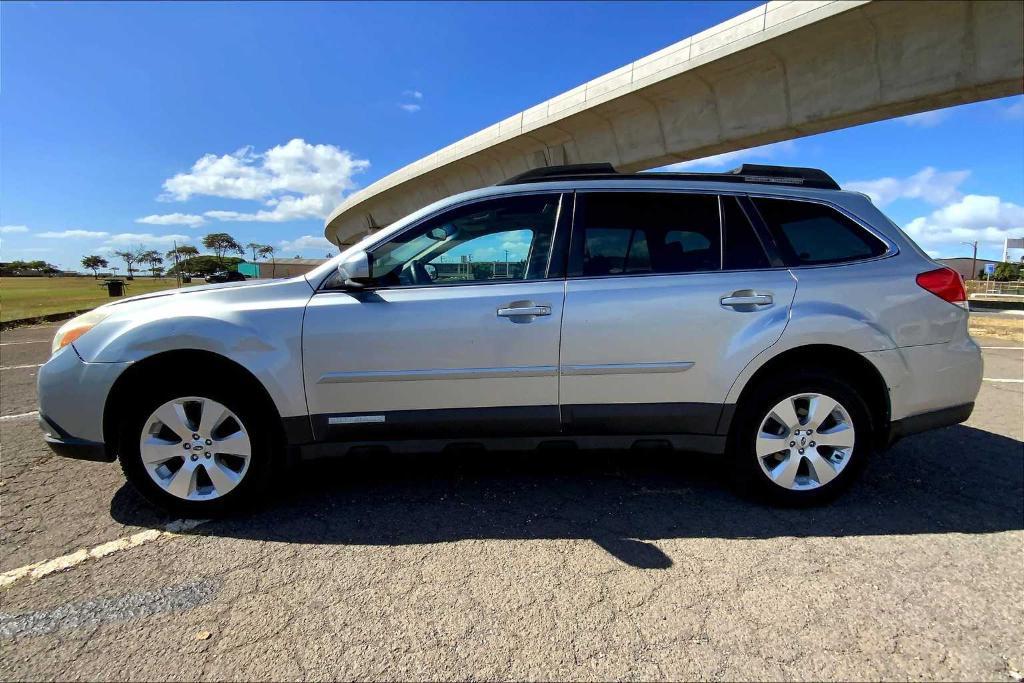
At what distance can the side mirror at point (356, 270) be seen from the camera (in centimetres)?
264

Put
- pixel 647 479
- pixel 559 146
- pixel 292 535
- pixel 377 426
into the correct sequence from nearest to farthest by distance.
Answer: pixel 292 535, pixel 377 426, pixel 647 479, pixel 559 146

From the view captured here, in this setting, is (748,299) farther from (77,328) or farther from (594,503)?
(77,328)

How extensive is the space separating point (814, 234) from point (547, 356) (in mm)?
1766

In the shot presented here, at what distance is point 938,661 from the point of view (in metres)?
1.76

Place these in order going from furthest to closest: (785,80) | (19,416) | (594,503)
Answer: (785,80), (19,416), (594,503)

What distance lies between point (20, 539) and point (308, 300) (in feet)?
6.38

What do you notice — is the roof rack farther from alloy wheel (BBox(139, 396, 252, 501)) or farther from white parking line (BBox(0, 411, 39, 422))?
white parking line (BBox(0, 411, 39, 422))

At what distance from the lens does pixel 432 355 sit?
2695 millimetres

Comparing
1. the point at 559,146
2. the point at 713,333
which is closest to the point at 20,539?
the point at 713,333

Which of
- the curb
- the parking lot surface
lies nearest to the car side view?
the parking lot surface

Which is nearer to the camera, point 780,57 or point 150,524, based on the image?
point 150,524

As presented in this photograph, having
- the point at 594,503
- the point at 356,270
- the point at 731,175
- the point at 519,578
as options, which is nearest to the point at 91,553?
the point at 356,270

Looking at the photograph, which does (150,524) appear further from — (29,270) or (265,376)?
(29,270)

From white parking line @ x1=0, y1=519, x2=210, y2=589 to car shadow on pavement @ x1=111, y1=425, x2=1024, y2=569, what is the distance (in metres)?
0.11
